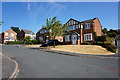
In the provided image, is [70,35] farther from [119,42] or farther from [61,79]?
[61,79]

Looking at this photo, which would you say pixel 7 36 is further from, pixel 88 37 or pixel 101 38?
pixel 101 38

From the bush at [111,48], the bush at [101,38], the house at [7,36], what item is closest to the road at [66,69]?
the bush at [111,48]

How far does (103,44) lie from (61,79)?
21192mm

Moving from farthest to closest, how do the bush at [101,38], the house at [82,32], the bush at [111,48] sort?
the house at [82,32] → the bush at [101,38] → the bush at [111,48]

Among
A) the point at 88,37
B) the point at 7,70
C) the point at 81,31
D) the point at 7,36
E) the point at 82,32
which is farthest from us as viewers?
the point at 7,36

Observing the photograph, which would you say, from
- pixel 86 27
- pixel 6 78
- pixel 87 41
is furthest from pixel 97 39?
pixel 6 78

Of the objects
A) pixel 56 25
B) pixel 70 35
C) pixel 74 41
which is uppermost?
pixel 56 25

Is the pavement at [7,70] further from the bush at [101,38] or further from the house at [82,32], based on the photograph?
the bush at [101,38]

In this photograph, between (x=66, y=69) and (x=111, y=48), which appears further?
(x=111, y=48)

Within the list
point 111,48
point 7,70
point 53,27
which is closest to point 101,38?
point 111,48

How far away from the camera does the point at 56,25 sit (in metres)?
22.8

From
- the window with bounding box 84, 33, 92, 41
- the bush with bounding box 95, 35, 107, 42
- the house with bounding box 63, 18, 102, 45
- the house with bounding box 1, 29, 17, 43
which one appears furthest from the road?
the house with bounding box 1, 29, 17, 43

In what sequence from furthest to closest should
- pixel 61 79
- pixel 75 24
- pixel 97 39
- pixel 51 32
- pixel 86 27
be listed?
pixel 75 24 → pixel 86 27 → pixel 97 39 → pixel 51 32 → pixel 61 79

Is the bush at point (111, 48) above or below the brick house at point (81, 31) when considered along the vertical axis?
below
